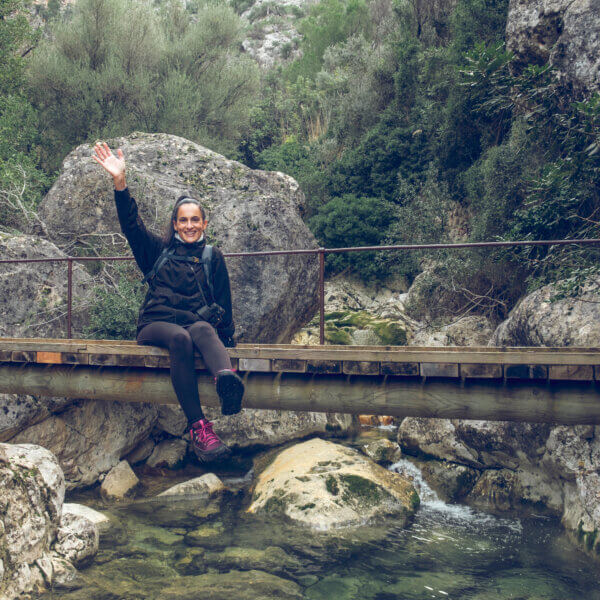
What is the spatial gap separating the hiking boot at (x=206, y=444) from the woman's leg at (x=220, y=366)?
19cm

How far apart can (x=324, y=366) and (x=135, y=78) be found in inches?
599

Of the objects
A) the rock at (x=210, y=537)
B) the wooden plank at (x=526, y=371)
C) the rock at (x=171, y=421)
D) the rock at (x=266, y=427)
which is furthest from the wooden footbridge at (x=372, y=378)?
the rock at (x=266, y=427)

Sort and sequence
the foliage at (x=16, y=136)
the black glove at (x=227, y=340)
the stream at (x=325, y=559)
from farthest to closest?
the foliage at (x=16, y=136) → the stream at (x=325, y=559) → the black glove at (x=227, y=340)

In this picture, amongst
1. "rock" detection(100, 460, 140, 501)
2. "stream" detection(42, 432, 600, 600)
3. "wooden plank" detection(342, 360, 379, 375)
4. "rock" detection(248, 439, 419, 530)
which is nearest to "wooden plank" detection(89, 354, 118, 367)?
"stream" detection(42, 432, 600, 600)

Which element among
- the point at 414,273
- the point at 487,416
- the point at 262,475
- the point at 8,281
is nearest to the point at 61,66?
the point at 8,281

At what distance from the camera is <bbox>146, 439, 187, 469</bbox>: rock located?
912 centimetres

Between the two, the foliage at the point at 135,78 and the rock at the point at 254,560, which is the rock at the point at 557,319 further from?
the foliage at the point at 135,78

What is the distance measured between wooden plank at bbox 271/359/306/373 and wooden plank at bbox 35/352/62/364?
2.07 meters

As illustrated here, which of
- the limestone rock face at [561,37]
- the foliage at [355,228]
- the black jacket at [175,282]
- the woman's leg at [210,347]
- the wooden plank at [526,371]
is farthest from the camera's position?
the foliage at [355,228]

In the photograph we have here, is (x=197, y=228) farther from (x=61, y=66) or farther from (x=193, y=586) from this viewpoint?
(x=61, y=66)

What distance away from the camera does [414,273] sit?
15.7 metres

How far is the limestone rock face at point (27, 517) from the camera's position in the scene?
473 cm

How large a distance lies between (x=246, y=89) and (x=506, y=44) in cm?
1172

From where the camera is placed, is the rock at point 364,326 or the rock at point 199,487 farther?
the rock at point 364,326
